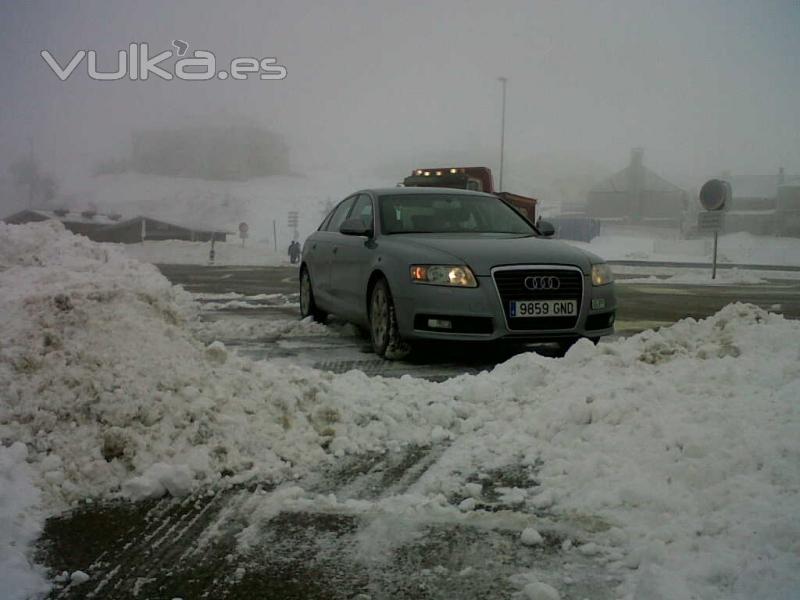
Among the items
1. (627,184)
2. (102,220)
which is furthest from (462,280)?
(627,184)

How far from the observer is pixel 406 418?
455 centimetres

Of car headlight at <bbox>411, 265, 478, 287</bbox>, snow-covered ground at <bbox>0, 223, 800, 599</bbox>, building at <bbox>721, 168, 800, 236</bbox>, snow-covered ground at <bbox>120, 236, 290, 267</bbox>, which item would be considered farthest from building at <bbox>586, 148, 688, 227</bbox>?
snow-covered ground at <bbox>0, 223, 800, 599</bbox>

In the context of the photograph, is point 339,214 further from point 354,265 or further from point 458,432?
point 458,432

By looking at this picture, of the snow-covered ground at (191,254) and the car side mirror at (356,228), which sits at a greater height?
the car side mirror at (356,228)

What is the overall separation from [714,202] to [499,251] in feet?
53.6

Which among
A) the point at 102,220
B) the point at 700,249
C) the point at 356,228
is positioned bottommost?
the point at 700,249

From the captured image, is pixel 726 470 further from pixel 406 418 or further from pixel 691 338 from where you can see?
pixel 691 338

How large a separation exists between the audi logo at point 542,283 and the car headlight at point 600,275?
42 cm

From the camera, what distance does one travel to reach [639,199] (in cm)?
8456

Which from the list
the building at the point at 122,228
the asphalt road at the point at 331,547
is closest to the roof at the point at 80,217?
the building at the point at 122,228

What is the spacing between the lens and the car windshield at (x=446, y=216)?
301 inches

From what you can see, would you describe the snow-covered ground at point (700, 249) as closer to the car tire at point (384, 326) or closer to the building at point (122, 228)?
the building at point (122, 228)

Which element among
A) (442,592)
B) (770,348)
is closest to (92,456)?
(442,592)

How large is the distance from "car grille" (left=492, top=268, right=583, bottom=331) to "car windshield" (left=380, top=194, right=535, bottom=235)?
1226 mm
